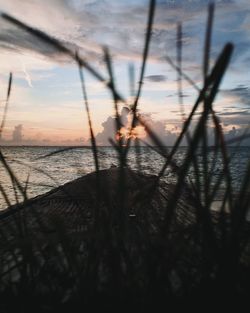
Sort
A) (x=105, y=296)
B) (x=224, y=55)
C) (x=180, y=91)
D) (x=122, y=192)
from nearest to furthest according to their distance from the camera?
(x=224, y=55) < (x=122, y=192) < (x=105, y=296) < (x=180, y=91)

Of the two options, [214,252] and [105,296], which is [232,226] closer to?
[214,252]

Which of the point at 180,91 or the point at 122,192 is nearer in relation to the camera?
the point at 122,192

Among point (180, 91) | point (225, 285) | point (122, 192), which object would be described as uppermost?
point (180, 91)

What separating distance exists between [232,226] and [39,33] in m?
0.40

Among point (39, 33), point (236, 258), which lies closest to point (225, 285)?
point (236, 258)

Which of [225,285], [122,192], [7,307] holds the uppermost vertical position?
[122,192]

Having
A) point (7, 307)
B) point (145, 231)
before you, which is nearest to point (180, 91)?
point (145, 231)

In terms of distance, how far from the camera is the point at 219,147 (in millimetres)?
726

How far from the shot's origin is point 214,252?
0.59m

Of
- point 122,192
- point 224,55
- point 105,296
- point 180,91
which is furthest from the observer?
point 180,91

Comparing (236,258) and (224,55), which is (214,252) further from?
(224,55)

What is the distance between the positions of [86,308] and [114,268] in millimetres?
102

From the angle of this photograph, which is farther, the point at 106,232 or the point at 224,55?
the point at 106,232

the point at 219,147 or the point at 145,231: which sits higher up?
the point at 219,147
